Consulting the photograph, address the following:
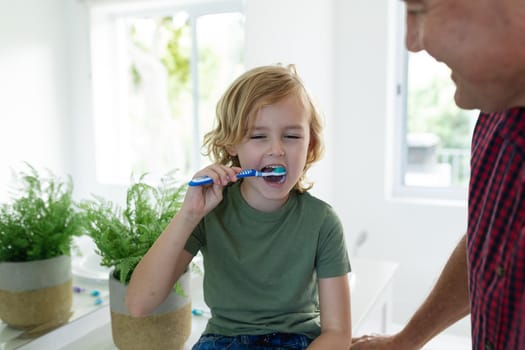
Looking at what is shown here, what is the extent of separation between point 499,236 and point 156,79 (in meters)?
0.92

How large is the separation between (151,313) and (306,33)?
144cm

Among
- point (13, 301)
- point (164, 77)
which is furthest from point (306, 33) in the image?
point (13, 301)

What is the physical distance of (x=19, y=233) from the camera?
1.00 m

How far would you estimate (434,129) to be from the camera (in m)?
2.46

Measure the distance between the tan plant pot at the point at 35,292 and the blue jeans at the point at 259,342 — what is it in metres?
0.36

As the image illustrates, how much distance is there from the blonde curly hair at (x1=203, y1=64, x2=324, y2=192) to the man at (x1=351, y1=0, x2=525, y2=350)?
318 millimetres

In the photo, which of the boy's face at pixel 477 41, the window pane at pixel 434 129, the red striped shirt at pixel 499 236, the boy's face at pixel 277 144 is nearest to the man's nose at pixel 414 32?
the boy's face at pixel 477 41

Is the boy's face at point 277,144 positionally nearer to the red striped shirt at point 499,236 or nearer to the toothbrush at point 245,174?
the toothbrush at point 245,174

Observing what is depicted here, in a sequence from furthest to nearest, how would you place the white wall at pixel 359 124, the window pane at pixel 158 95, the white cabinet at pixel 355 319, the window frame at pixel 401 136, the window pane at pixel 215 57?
the window frame at pixel 401 136
the white wall at pixel 359 124
the window pane at pixel 215 57
the window pane at pixel 158 95
the white cabinet at pixel 355 319

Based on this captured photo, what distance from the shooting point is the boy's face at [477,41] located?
549 mm

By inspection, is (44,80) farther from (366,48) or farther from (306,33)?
(366,48)

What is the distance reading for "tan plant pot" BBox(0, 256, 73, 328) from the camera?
3.25ft

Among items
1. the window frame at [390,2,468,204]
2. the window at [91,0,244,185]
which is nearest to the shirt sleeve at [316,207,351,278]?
the window at [91,0,244,185]

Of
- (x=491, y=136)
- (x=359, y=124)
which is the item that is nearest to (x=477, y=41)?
(x=491, y=136)
